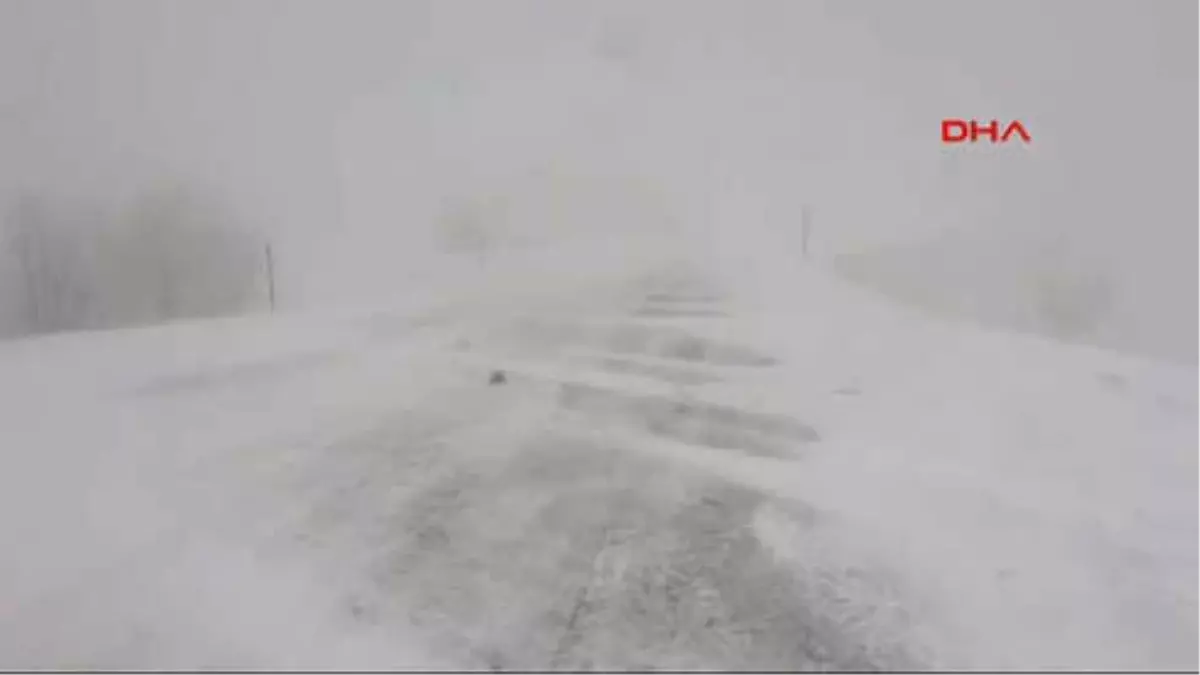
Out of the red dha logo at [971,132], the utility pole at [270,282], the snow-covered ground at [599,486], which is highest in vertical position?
the red dha logo at [971,132]

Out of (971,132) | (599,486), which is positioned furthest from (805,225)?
(599,486)

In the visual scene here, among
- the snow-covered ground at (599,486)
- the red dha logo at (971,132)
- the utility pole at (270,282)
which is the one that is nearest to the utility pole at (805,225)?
the snow-covered ground at (599,486)

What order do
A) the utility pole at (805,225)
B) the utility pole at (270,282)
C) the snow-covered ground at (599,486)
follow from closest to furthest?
the snow-covered ground at (599,486)
the utility pole at (270,282)
the utility pole at (805,225)

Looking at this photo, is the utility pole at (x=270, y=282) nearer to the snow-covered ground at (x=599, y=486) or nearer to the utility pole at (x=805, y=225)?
the snow-covered ground at (x=599, y=486)

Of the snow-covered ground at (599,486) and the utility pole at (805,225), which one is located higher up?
the utility pole at (805,225)

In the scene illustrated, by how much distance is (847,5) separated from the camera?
9.30 feet

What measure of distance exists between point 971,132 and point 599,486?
6.40 ft

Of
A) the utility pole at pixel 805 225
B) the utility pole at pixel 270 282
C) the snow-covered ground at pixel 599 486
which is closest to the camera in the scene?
the snow-covered ground at pixel 599 486

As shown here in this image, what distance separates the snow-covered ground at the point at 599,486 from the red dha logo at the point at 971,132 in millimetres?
659

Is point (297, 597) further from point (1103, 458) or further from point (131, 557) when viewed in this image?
point (1103, 458)

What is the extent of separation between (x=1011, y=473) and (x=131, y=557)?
2.20 m

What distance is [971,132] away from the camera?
280cm

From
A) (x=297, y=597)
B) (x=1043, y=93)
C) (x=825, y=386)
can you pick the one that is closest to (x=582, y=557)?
(x=297, y=597)

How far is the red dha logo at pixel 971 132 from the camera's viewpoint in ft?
9.18
